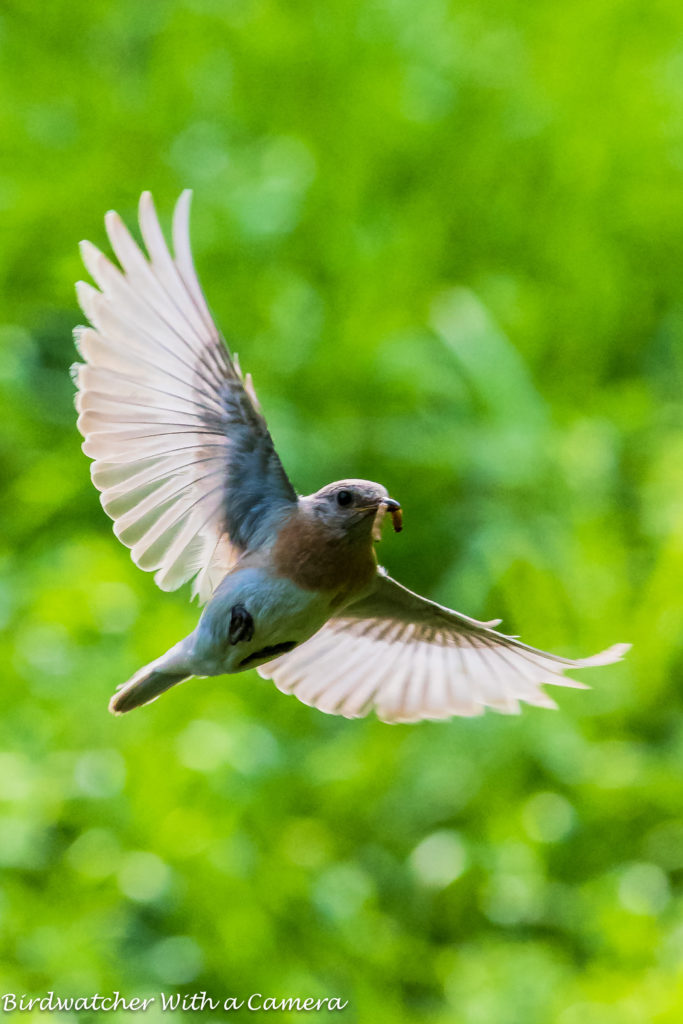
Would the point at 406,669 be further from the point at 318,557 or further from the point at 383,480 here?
the point at 383,480

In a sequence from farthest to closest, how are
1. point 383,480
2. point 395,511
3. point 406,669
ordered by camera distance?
point 383,480 < point 406,669 < point 395,511

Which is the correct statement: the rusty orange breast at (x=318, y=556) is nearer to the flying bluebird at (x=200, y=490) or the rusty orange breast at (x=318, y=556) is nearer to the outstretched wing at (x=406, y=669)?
the flying bluebird at (x=200, y=490)

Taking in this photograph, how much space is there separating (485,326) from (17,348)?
4.86 ft

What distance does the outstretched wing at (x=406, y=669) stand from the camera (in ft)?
7.18

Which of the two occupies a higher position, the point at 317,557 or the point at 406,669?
the point at 317,557

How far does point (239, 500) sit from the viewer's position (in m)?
1.80

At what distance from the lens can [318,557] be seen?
168 centimetres

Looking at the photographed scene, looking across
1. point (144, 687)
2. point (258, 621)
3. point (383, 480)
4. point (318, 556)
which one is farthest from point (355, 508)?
point (383, 480)

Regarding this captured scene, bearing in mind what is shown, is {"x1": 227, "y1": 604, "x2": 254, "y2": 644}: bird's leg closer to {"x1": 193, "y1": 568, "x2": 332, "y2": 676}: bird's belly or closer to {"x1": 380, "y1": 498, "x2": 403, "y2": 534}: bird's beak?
{"x1": 193, "y1": 568, "x2": 332, "y2": 676}: bird's belly

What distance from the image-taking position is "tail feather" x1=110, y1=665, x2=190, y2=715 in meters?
1.77

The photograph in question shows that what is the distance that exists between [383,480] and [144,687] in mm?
2182

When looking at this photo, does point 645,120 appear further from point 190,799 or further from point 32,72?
point 190,799

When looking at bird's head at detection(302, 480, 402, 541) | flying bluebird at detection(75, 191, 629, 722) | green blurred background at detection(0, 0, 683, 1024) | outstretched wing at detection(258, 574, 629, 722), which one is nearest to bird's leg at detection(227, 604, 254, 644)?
flying bluebird at detection(75, 191, 629, 722)

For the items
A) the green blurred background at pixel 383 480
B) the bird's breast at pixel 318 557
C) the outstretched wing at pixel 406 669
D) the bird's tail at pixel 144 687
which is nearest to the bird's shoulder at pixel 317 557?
the bird's breast at pixel 318 557
